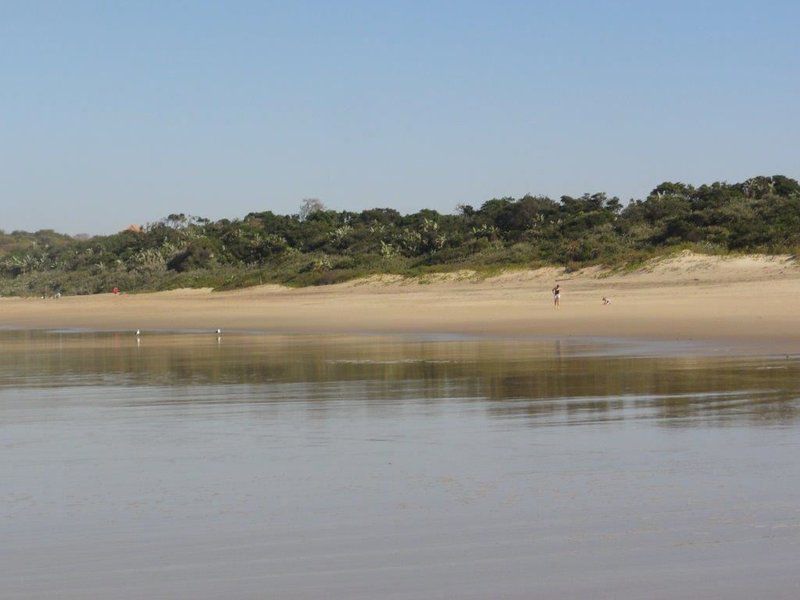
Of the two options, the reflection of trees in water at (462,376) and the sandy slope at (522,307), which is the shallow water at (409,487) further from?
the sandy slope at (522,307)

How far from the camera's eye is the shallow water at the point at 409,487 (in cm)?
510

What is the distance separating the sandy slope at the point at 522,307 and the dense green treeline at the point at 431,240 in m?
1.75

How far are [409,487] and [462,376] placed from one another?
317 inches

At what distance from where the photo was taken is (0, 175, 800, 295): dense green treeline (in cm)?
4212

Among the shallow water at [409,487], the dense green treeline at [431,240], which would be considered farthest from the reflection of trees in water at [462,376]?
the dense green treeline at [431,240]

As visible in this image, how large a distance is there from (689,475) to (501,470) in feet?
4.14

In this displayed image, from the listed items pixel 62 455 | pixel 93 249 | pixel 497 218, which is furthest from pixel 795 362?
pixel 93 249

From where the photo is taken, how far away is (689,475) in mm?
7418

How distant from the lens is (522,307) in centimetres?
3331

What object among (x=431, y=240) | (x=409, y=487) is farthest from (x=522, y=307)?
(x=409, y=487)

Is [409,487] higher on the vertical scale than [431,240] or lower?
lower

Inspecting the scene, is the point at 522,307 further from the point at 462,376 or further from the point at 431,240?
the point at 431,240

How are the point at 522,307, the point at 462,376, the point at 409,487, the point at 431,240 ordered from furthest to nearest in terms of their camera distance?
1. the point at 431,240
2. the point at 522,307
3. the point at 462,376
4. the point at 409,487

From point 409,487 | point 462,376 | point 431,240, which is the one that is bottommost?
point 409,487
